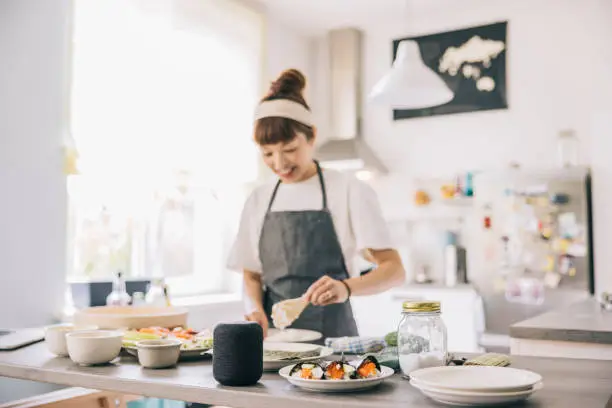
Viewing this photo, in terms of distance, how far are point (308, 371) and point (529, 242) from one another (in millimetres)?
3558

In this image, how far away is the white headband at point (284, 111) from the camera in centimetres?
229

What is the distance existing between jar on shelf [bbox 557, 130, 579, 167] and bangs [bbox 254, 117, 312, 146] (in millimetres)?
2961

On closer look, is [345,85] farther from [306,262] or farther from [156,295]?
[306,262]

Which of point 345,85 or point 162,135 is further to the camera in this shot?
point 345,85

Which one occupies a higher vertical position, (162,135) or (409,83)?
(409,83)

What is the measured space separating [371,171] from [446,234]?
0.78 metres

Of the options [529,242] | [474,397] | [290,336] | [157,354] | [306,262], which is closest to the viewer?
[474,397]

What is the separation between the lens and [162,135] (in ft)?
12.7

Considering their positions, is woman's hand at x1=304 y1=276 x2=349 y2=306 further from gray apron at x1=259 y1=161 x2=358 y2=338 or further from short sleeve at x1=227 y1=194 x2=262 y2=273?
short sleeve at x1=227 y1=194 x2=262 y2=273

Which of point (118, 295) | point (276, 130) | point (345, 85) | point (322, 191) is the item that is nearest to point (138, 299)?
point (118, 295)

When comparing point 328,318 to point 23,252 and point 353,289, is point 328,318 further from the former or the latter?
point 23,252

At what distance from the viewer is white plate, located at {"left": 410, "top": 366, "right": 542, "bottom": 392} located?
3.78ft

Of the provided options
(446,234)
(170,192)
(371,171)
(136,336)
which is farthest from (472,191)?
(136,336)

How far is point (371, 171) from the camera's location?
5.25 metres
